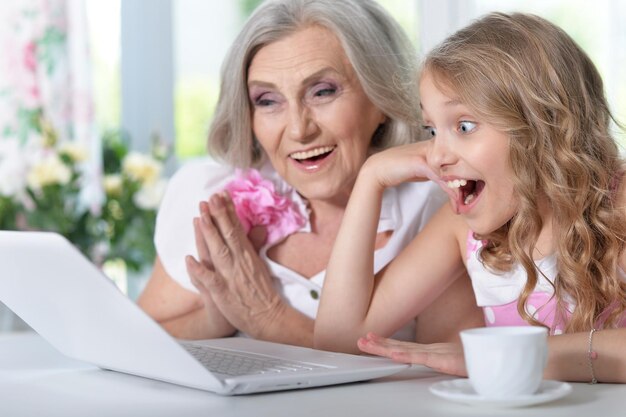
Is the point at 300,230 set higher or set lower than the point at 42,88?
lower

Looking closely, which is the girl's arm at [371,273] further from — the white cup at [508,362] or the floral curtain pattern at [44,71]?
the floral curtain pattern at [44,71]

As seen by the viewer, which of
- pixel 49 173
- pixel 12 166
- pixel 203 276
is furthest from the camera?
pixel 12 166

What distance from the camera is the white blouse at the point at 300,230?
83.4 inches

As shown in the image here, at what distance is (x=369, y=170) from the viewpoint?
6.06 ft

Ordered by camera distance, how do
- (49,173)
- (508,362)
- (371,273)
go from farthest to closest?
(49,173), (371,273), (508,362)

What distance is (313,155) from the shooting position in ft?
6.73

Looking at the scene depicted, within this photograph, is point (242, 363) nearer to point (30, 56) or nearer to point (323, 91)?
point (323, 91)

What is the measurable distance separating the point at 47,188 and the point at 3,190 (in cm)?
18

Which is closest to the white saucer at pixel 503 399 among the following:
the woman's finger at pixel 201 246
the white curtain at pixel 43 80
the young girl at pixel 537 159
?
the young girl at pixel 537 159

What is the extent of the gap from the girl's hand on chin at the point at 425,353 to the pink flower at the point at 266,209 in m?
0.76

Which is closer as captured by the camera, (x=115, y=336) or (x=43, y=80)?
(x=115, y=336)

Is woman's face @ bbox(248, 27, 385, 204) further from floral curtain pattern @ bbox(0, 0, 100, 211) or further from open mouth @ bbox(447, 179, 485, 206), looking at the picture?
floral curtain pattern @ bbox(0, 0, 100, 211)

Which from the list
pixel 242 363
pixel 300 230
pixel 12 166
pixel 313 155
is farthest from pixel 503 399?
pixel 12 166

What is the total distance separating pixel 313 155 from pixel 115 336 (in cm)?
83
